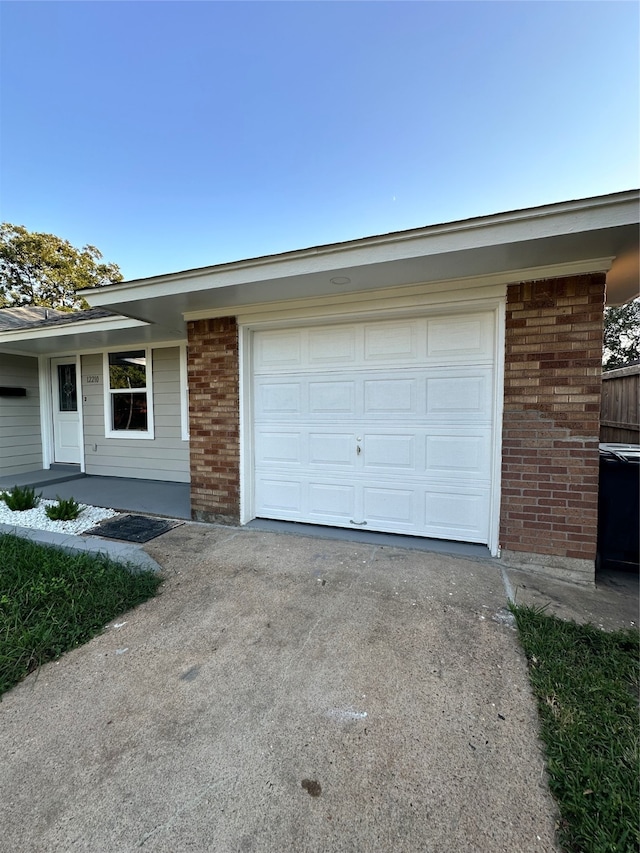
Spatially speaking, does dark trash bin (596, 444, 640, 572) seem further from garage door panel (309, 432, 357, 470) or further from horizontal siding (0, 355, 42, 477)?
horizontal siding (0, 355, 42, 477)

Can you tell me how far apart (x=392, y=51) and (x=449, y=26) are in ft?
3.31

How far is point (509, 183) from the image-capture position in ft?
20.0

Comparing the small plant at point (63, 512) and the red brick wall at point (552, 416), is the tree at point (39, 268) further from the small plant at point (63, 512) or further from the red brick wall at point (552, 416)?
the red brick wall at point (552, 416)

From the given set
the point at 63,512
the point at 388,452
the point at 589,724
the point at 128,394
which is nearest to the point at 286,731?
the point at 589,724

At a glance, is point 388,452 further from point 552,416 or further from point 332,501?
point 552,416

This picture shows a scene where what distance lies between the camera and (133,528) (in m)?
4.37

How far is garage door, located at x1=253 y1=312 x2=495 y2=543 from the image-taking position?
3.67 metres

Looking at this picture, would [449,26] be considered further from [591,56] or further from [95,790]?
[95,790]

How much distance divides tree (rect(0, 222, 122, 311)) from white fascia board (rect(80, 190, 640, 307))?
1596 cm

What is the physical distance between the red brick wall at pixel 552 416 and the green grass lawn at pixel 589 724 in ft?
3.18

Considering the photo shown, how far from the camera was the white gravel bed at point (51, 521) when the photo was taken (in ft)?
14.1

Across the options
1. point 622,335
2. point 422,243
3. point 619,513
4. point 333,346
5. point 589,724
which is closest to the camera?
point 589,724

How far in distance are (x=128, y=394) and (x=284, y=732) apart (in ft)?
21.7

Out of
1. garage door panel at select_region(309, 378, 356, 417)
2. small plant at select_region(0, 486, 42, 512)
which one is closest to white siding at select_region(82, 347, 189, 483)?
small plant at select_region(0, 486, 42, 512)
